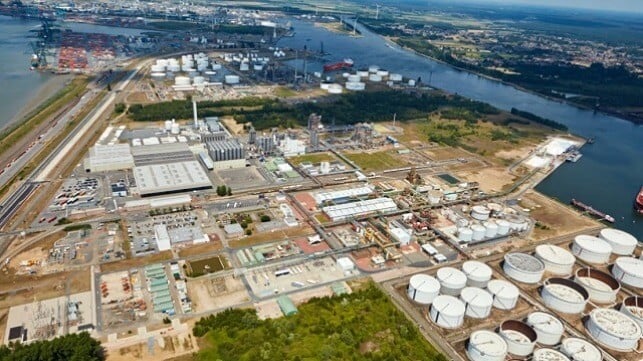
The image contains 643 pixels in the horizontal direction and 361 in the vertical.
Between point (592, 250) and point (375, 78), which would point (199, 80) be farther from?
point (592, 250)

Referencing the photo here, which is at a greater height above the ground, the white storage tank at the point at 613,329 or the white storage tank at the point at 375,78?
the white storage tank at the point at 375,78

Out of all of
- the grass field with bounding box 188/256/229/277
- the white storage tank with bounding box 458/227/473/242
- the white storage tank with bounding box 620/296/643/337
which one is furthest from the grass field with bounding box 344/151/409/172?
the white storage tank with bounding box 620/296/643/337

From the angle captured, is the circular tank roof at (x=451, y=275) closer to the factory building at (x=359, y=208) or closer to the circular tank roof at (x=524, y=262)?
the circular tank roof at (x=524, y=262)

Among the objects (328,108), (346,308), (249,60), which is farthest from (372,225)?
(249,60)

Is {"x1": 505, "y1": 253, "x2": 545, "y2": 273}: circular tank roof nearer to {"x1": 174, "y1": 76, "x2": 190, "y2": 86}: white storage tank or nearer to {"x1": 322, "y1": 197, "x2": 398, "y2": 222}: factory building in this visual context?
{"x1": 322, "y1": 197, "x2": 398, "y2": 222}: factory building

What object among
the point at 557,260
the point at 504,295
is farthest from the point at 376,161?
the point at 504,295

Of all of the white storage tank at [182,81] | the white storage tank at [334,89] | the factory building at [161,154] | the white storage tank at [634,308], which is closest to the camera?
the white storage tank at [634,308]

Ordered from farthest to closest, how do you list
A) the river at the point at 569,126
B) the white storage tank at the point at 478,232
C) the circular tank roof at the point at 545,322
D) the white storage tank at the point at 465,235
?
the river at the point at 569,126, the white storage tank at the point at 478,232, the white storage tank at the point at 465,235, the circular tank roof at the point at 545,322

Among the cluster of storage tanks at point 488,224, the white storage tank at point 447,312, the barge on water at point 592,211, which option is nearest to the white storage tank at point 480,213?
the cluster of storage tanks at point 488,224
